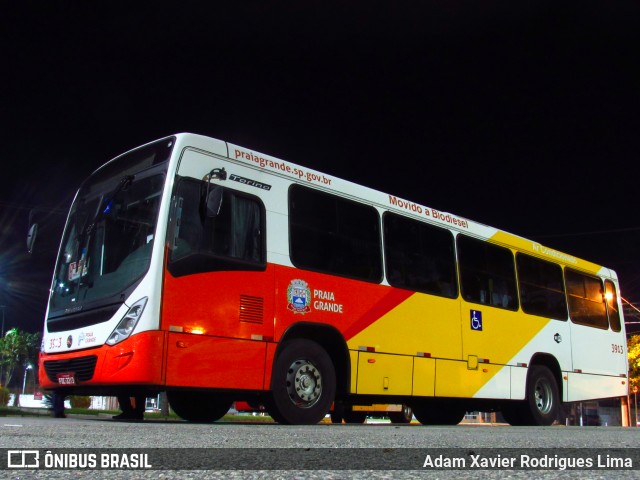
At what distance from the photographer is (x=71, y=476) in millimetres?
3029

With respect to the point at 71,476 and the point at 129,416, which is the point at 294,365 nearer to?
the point at 129,416

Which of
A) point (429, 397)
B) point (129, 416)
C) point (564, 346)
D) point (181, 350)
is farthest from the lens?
point (564, 346)

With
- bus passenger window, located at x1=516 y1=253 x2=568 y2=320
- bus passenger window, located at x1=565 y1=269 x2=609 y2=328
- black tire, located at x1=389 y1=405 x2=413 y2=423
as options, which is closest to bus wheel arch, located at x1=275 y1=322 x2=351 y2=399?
bus passenger window, located at x1=516 y1=253 x2=568 y2=320

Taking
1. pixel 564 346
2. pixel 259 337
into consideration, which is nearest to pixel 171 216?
pixel 259 337

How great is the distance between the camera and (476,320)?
11.8m

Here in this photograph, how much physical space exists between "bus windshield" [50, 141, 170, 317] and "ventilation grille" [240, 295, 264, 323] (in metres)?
1.20

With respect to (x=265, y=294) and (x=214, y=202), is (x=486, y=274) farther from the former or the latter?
(x=214, y=202)

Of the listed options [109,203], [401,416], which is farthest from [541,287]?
[109,203]

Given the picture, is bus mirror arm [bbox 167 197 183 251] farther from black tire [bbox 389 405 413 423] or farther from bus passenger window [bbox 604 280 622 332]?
bus passenger window [bbox 604 280 622 332]

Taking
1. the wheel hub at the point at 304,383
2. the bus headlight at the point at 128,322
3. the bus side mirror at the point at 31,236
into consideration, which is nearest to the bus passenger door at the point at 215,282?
the bus headlight at the point at 128,322

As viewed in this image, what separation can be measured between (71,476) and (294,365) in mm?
5782

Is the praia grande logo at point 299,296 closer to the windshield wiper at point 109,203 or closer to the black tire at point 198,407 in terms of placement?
the black tire at point 198,407

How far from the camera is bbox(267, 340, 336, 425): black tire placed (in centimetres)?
845

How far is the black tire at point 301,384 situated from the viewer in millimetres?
8445
